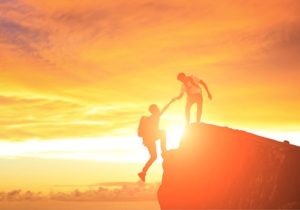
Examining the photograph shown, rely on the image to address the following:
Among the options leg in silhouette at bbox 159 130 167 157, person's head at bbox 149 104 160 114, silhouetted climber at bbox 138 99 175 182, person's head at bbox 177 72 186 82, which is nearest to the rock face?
leg in silhouette at bbox 159 130 167 157

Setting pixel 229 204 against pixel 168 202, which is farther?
pixel 168 202

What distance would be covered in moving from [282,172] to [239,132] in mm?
3161

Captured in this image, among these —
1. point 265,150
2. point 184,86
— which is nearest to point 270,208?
point 265,150

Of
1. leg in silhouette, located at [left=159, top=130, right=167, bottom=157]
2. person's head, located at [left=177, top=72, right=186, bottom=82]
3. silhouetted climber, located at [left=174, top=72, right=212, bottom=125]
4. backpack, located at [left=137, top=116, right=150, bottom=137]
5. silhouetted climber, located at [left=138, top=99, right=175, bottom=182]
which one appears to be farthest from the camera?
leg in silhouette, located at [left=159, top=130, right=167, bottom=157]

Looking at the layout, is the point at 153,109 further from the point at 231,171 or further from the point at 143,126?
the point at 231,171

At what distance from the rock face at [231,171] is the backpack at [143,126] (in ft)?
11.4

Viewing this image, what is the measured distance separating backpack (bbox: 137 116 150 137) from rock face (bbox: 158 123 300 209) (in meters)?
3.47

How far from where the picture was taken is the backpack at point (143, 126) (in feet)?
92.7

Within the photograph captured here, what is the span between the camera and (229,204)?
96.5 feet

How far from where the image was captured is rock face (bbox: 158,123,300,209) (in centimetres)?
2933

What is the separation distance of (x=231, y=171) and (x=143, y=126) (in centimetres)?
566

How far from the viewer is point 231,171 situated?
29922 mm

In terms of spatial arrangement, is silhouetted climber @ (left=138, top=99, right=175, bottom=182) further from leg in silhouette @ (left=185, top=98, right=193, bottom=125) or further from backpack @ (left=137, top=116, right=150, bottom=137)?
leg in silhouette @ (left=185, top=98, right=193, bottom=125)

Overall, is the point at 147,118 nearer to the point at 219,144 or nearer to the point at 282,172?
the point at 219,144
